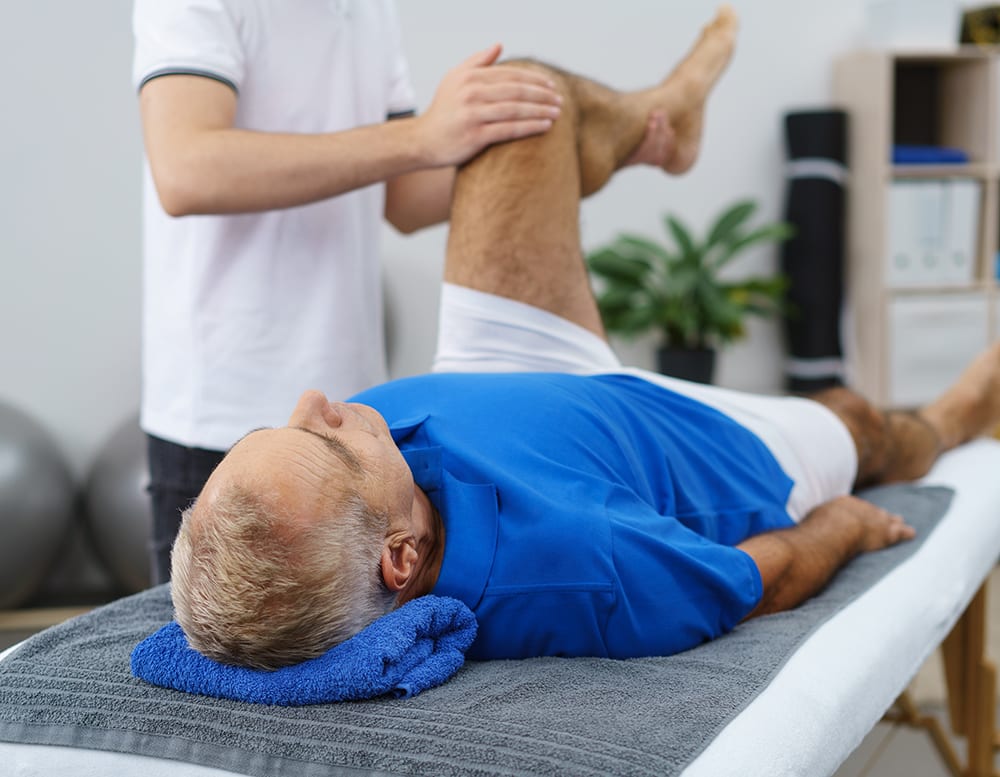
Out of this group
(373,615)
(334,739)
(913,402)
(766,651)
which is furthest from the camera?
(913,402)

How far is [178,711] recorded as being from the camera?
97 cm

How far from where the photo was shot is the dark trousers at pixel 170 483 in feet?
4.80

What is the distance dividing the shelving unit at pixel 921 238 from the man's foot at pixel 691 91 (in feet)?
6.02

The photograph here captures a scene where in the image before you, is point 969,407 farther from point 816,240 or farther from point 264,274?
point 816,240

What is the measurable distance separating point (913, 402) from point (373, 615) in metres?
2.97

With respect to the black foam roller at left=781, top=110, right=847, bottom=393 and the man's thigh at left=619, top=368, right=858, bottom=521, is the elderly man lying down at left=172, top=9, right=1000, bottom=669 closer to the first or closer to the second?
the man's thigh at left=619, top=368, right=858, bottom=521

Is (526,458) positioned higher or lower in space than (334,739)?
higher

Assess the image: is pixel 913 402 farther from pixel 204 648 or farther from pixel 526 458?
pixel 204 648

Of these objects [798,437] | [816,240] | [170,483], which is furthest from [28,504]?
[816,240]

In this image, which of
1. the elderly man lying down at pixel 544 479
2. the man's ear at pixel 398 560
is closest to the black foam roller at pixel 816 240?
the elderly man lying down at pixel 544 479

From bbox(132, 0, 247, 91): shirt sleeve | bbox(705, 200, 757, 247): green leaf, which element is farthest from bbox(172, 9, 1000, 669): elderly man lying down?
bbox(705, 200, 757, 247): green leaf

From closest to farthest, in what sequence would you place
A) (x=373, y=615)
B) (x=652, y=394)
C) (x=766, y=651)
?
(x=373, y=615), (x=766, y=651), (x=652, y=394)

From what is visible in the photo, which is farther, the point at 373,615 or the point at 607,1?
the point at 607,1

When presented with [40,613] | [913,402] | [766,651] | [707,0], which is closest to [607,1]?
[707,0]
